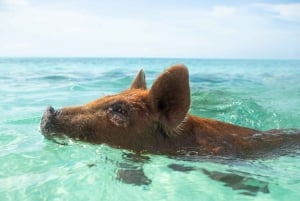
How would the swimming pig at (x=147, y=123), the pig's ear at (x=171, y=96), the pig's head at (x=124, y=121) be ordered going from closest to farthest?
1. the pig's ear at (x=171, y=96)
2. the swimming pig at (x=147, y=123)
3. the pig's head at (x=124, y=121)

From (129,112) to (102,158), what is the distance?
66 cm

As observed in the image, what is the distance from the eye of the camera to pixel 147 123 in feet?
19.2

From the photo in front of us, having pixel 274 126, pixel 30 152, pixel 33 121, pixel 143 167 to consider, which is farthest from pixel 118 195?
pixel 274 126

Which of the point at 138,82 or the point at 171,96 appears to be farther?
the point at 138,82

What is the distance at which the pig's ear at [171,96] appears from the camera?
18.0ft

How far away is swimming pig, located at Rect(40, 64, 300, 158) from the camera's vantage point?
18.6ft

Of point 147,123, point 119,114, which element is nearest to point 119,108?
point 119,114

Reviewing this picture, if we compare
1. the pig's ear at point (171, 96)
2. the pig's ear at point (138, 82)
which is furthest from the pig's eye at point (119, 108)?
the pig's ear at point (138, 82)

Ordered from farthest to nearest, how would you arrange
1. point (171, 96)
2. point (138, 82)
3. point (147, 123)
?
point (138, 82)
point (147, 123)
point (171, 96)

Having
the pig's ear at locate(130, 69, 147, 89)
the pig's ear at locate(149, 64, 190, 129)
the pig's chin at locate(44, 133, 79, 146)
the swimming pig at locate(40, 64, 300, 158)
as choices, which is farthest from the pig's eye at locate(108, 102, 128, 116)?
the pig's ear at locate(130, 69, 147, 89)

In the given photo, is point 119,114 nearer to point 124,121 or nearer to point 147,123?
point 124,121

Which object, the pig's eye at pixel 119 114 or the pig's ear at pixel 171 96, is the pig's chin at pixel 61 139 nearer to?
the pig's eye at pixel 119 114

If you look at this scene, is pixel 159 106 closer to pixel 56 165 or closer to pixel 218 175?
pixel 218 175

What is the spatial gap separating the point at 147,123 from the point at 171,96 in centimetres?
50
